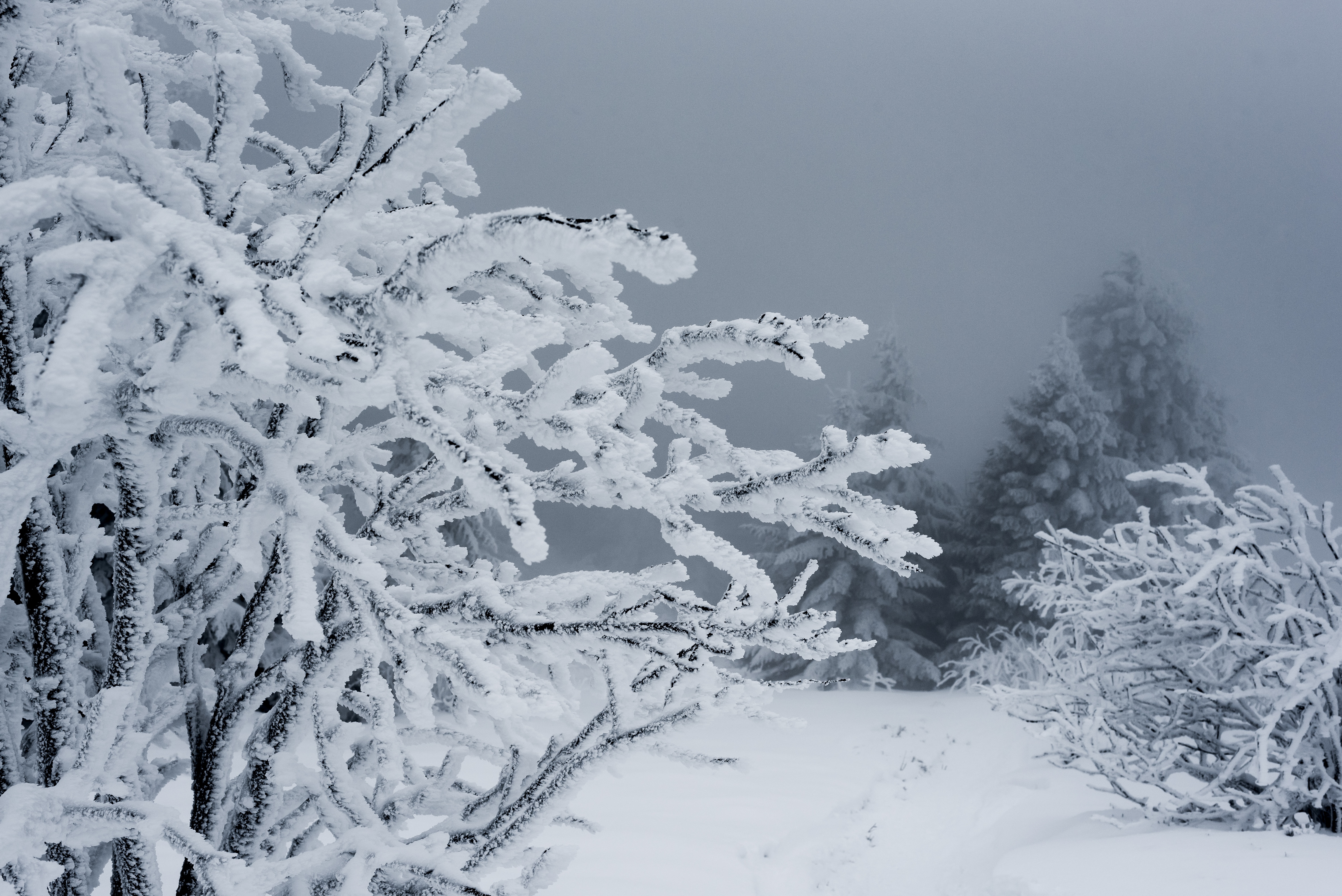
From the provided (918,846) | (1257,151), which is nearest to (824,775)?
(918,846)

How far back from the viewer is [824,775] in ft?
27.9

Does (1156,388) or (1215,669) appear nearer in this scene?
(1215,669)

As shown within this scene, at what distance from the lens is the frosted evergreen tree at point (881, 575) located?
53.7 feet

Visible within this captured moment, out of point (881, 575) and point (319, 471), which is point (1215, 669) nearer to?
point (319, 471)

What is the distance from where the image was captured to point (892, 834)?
6.85m

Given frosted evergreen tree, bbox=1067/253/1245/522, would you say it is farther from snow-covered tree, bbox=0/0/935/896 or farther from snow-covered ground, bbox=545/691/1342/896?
snow-covered tree, bbox=0/0/935/896

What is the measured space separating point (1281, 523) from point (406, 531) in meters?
5.62

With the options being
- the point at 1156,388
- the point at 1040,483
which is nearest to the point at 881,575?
the point at 1040,483

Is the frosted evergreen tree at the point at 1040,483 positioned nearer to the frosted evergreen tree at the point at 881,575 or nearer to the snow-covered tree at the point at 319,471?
the frosted evergreen tree at the point at 881,575

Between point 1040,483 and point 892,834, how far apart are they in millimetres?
12267

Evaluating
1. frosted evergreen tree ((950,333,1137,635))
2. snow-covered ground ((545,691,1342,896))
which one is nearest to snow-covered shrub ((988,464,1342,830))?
snow-covered ground ((545,691,1342,896))

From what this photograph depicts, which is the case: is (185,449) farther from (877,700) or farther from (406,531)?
(877,700)

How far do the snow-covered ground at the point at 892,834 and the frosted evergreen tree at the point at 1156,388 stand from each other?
12.9 m

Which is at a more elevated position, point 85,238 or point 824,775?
point 85,238
